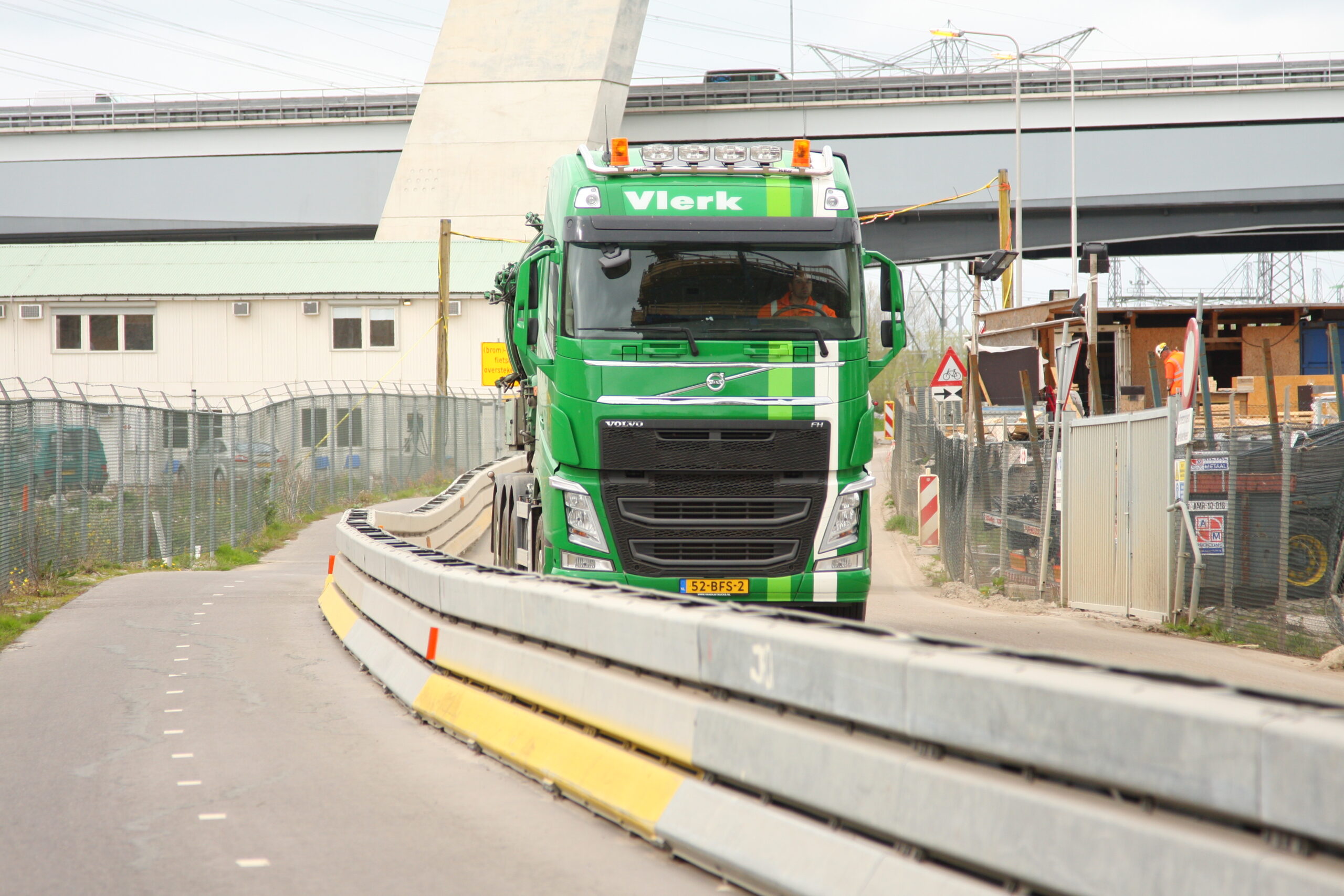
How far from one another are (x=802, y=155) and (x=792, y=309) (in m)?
1.42

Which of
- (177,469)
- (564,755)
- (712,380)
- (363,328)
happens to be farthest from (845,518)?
(363,328)

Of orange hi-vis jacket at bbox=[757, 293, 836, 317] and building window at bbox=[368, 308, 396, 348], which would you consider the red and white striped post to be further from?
building window at bbox=[368, 308, 396, 348]

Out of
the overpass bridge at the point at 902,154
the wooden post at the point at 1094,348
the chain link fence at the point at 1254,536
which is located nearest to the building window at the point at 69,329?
the overpass bridge at the point at 902,154

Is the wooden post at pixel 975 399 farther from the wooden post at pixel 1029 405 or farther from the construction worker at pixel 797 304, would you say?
the construction worker at pixel 797 304

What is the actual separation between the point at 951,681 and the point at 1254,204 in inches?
2152

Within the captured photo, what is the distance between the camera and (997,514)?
18016 millimetres

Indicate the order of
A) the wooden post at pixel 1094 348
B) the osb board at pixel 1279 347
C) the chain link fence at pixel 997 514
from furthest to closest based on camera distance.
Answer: the osb board at pixel 1279 347 → the wooden post at pixel 1094 348 → the chain link fence at pixel 997 514

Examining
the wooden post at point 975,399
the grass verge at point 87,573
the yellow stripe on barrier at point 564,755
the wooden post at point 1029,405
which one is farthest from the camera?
the wooden post at point 975,399

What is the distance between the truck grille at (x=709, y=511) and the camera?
1098 centimetres

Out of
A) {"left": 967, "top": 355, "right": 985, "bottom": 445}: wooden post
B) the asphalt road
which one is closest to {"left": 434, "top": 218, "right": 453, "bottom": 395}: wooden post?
{"left": 967, "top": 355, "right": 985, "bottom": 445}: wooden post

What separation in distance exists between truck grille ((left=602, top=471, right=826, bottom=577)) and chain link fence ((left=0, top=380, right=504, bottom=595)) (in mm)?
7747

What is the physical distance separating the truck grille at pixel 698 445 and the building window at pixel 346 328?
3735cm

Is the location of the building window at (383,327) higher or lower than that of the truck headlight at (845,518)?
higher

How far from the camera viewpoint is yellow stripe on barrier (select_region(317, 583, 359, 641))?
12059mm
